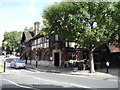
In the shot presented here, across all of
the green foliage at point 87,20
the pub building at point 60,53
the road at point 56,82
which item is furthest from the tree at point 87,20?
the pub building at point 60,53

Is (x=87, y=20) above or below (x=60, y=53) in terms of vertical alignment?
above

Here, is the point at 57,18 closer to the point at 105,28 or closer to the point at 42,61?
the point at 105,28

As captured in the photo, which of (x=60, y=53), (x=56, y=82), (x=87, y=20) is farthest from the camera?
(x=60, y=53)

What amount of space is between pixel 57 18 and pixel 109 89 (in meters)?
12.0

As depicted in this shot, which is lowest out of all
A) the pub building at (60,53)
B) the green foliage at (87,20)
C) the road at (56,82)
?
the road at (56,82)

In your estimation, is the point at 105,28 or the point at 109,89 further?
the point at 105,28

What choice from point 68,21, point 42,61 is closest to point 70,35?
point 68,21

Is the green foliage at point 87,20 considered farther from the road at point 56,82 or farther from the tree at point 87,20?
the road at point 56,82

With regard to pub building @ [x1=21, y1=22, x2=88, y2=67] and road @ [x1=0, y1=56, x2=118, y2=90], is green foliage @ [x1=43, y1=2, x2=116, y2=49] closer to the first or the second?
road @ [x1=0, y1=56, x2=118, y2=90]

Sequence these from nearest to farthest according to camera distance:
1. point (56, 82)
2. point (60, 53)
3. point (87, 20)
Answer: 1. point (56, 82)
2. point (87, 20)
3. point (60, 53)

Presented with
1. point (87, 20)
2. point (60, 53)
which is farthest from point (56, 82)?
point (60, 53)

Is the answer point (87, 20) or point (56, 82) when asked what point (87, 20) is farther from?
point (56, 82)

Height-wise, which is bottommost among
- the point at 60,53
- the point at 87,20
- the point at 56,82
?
the point at 56,82

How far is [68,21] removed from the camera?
1952cm
